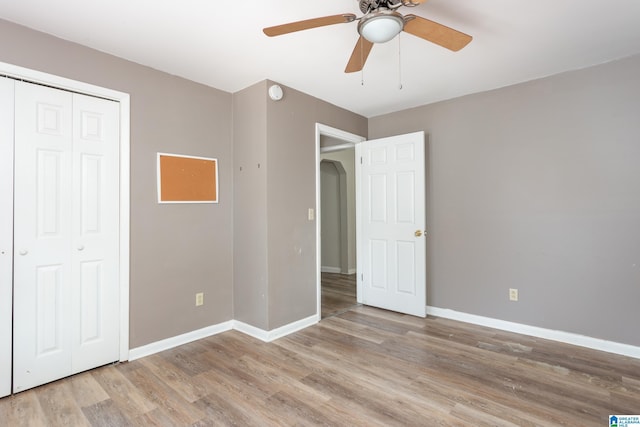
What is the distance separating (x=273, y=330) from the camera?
292 centimetres

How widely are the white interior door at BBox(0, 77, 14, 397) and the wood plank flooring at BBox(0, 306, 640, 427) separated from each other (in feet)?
0.82

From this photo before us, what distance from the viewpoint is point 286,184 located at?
10.1 ft

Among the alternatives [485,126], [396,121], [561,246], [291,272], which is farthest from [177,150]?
[561,246]

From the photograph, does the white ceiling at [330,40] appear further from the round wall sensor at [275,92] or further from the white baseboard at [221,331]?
the white baseboard at [221,331]

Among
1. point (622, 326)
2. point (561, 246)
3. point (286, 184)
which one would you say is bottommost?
point (622, 326)

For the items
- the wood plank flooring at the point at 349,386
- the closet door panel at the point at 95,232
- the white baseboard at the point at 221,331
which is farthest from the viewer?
the white baseboard at the point at 221,331

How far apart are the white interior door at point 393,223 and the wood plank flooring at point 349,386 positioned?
2.49 feet

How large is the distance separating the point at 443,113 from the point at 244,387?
10.9ft

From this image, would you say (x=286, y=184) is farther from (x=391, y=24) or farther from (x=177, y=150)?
(x=391, y=24)

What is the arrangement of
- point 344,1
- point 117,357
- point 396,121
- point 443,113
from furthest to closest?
1. point 396,121
2. point 443,113
3. point 117,357
4. point 344,1

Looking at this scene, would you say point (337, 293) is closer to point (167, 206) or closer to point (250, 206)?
point (250, 206)

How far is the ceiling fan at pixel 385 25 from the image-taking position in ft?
5.06

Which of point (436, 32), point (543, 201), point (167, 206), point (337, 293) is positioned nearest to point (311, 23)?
point (436, 32)

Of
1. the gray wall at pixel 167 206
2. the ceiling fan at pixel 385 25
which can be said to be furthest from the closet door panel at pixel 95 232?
the ceiling fan at pixel 385 25
